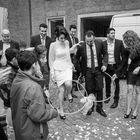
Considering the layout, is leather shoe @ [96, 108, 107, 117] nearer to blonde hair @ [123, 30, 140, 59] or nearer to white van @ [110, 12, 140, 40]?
blonde hair @ [123, 30, 140, 59]

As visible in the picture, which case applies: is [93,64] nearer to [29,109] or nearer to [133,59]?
[133,59]

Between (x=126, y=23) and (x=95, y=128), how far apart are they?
5849 millimetres

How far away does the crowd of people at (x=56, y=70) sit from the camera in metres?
2.34

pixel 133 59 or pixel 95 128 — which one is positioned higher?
pixel 133 59

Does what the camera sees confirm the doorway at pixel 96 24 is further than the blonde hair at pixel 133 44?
Yes

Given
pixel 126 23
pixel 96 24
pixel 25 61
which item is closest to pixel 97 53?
pixel 25 61

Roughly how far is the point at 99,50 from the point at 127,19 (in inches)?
180

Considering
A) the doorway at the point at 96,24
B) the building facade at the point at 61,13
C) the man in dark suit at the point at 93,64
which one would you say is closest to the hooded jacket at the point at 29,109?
the man in dark suit at the point at 93,64

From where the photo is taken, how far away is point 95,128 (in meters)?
4.31

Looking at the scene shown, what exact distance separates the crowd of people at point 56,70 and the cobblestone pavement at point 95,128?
0.67 ft

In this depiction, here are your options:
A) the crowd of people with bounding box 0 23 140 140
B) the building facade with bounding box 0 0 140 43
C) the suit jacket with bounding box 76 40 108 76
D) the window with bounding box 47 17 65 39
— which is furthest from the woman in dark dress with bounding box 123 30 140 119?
the window with bounding box 47 17 65 39

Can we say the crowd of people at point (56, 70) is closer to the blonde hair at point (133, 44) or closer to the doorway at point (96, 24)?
the blonde hair at point (133, 44)

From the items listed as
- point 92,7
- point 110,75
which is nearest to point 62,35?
point 110,75

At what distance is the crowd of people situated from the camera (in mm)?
2336
